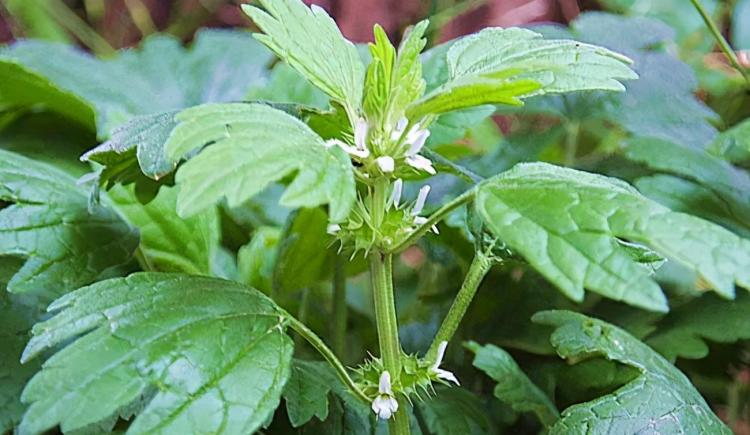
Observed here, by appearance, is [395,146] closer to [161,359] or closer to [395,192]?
[395,192]

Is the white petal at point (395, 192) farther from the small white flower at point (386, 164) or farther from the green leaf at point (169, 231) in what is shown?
the green leaf at point (169, 231)

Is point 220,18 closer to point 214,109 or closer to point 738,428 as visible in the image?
point 738,428

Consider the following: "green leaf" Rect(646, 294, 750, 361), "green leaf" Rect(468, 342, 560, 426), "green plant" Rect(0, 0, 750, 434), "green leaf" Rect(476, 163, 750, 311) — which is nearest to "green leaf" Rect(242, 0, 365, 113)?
"green plant" Rect(0, 0, 750, 434)

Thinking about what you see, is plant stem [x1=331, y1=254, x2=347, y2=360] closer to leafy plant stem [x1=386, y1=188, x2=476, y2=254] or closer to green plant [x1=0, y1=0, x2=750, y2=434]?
green plant [x1=0, y1=0, x2=750, y2=434]

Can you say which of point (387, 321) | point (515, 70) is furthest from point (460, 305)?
point (515, 70)

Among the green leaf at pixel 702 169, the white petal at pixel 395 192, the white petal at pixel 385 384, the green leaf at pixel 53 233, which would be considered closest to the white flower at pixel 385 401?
the white petal at pixel 385 384
